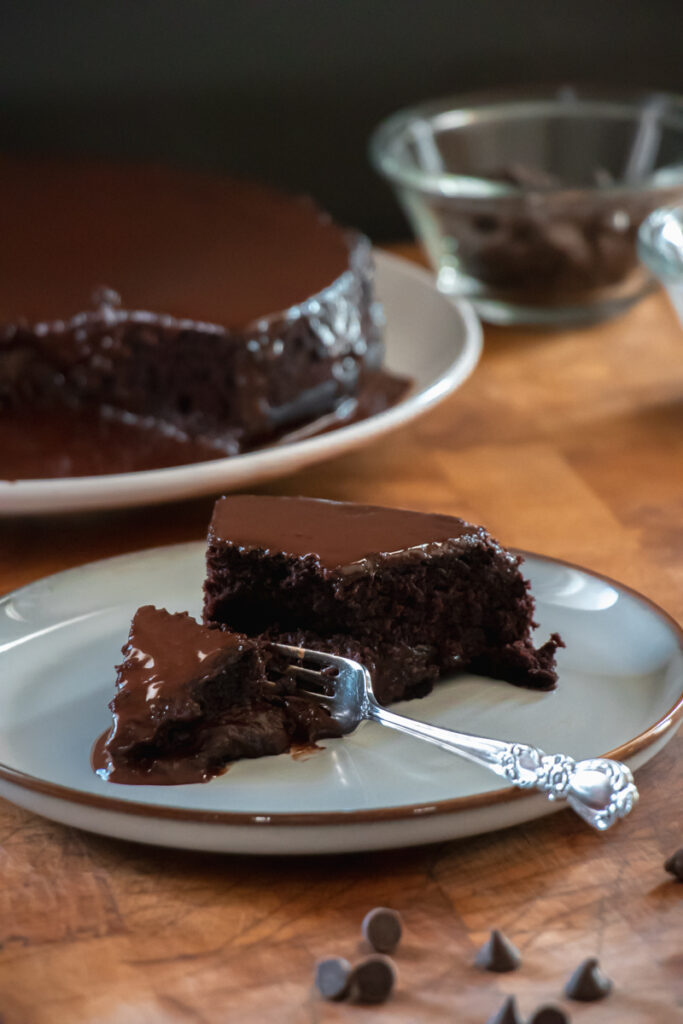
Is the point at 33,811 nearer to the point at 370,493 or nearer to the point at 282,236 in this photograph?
the point at 370,493

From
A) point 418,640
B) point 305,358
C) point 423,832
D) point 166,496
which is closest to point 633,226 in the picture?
point 305,358

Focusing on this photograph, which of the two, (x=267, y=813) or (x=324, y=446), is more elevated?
(x=267, y=813)

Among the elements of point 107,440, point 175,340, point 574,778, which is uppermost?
point 574,778

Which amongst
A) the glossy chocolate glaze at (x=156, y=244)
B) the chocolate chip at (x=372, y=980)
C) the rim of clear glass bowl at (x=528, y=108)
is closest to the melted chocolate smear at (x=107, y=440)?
the glossy chocolate glaze at (x=156, y=244)

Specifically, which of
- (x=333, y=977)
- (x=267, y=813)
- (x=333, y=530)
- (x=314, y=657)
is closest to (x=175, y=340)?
(x=333, y=530)

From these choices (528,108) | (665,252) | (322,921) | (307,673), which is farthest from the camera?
(528,108)

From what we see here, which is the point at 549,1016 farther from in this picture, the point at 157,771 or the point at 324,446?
the point at 324,446

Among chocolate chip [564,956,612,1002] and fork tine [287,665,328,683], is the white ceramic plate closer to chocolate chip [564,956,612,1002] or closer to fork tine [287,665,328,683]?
fork tine [287,665,328,683]
